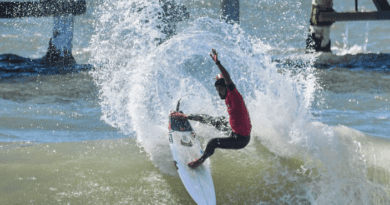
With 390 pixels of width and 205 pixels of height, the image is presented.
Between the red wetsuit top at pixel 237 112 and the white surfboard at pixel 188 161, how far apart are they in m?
0.68

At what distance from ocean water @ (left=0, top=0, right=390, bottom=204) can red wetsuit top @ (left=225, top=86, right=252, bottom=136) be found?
2.17ft

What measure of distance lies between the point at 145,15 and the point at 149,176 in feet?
20.3

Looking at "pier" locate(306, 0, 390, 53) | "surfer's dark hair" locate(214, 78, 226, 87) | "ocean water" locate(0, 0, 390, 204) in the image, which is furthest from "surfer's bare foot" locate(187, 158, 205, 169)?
"pier" locate(306, 0, 390, 53)

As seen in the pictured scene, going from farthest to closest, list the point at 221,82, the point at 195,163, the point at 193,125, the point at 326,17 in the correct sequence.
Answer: the point at 326,17 → the point at 193,125 → the point at 195,163 → the point at 221,82

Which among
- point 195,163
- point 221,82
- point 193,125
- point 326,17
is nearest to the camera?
point 221,82

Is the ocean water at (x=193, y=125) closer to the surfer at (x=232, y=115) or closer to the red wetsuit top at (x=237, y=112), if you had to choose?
the surfer at (x=232, y=115)

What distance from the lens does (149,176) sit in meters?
5.05

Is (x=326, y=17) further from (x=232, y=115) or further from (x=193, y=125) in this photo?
(x=232, y=115)

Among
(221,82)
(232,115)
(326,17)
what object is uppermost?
(221,82)

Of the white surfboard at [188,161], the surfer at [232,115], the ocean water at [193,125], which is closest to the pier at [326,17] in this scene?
the ocean water at [193,125]

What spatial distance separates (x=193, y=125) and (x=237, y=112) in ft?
6.09

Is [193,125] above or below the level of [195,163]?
below

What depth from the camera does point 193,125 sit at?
254 inches

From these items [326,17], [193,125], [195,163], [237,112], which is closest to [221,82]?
[237,112]
